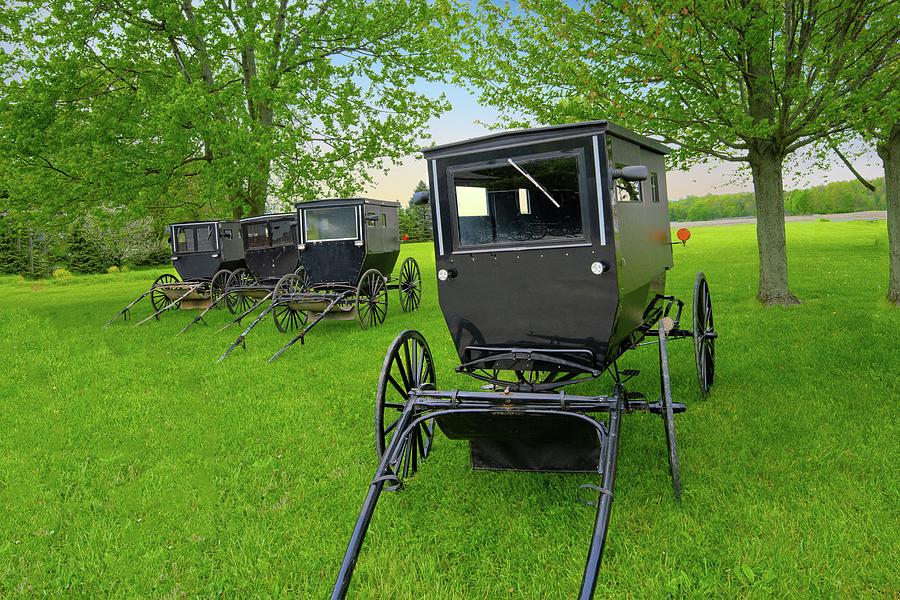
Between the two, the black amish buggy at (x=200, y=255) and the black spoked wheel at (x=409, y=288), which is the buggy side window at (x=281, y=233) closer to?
the black amish buggy at (x=200, y=255)

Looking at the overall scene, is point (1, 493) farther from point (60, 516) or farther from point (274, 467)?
point (274, 467)

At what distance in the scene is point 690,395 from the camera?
6977mm

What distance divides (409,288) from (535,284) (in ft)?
37.1

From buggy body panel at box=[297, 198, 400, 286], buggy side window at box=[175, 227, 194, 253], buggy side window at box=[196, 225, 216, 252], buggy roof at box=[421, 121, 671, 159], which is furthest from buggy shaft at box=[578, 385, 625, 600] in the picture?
buggy side window at box=[175, 227, 194, 253]

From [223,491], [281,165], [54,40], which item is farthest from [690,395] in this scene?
[54,40]

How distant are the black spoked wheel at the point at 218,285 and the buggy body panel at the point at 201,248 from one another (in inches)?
19.6

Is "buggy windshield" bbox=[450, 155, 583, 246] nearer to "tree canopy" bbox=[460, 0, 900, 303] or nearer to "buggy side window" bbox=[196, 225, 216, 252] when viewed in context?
"tree canopy" bbox=[460, 0, 900, 303]

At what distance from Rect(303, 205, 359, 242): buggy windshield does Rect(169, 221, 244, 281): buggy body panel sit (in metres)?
4.40

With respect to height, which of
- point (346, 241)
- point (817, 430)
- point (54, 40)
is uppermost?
point (54, 40)

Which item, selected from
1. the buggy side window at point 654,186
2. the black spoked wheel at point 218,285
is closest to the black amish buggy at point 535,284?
the buggy side window at point 654,186

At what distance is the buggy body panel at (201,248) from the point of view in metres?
16.9

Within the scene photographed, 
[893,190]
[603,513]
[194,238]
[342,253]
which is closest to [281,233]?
[194,238]

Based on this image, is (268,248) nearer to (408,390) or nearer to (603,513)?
(408,390)

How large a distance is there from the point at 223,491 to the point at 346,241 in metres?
8.63
